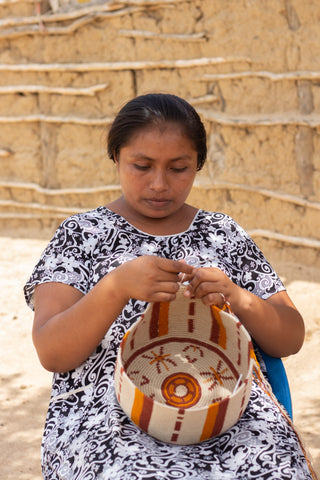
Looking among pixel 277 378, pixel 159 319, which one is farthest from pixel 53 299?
pixel 277 378

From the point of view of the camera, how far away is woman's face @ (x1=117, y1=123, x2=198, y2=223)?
1869mm

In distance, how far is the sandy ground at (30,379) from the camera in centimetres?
283

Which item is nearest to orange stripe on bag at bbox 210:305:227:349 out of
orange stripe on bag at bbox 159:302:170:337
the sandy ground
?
orange stripe on bag at bbox 159:302:170:337

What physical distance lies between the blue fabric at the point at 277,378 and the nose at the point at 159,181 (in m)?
0.61

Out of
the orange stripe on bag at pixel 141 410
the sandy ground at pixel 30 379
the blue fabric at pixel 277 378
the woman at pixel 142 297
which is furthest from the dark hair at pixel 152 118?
the sandy ground at pixel 30 379

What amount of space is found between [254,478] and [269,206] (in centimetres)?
376

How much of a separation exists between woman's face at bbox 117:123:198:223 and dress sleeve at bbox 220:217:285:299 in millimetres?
232

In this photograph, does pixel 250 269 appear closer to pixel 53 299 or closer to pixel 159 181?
pixel 159 181

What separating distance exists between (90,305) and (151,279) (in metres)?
0.19

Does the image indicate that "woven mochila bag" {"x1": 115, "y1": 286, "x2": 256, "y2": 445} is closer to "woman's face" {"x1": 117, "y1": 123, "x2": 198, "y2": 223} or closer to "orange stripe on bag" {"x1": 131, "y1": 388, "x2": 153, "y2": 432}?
"orange stripe on bag" {"x1": 131, "y1": 388, "x2": 153, "y2": 432}

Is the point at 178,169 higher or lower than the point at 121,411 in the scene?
higher

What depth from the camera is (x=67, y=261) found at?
5.91 ft

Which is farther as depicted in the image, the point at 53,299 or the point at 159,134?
the point at 159,134

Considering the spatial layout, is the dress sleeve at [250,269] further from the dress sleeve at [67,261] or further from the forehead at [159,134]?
the dress sleeve at [67,261]
